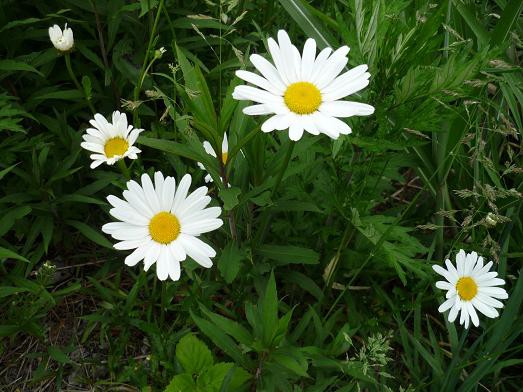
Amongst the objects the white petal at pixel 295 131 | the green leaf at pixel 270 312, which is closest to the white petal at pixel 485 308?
the green leaf at pixel 270 312

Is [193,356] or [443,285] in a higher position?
[443,285]

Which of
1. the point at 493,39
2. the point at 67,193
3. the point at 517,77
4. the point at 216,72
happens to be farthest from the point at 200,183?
the point at 517,77

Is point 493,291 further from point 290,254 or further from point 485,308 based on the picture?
point 290,254

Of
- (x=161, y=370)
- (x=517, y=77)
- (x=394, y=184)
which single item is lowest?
(x=161, y=370)

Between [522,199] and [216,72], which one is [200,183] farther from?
[522,199]

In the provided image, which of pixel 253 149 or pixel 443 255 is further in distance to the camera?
pixel 443 255

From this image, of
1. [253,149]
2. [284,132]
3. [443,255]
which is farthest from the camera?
[443,255]

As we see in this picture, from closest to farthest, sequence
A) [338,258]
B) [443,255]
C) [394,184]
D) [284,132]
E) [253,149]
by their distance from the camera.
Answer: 1. [253,149]
2. [284,132]
3. [338,258]
4. [443,255]
5. [394,184]

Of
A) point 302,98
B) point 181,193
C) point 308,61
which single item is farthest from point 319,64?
point 181,193
